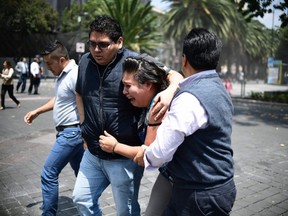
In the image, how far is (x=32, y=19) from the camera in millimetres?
26000

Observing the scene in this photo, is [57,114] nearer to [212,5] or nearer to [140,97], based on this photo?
[140,97]

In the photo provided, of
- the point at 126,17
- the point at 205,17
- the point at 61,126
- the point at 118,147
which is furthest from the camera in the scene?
the point at 205,17

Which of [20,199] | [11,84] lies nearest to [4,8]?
[11,84]

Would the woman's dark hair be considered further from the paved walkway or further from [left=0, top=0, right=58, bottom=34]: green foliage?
[left=0, top=0, right=58, bottom=34]: green foliage

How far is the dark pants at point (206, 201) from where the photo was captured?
1.82 meters

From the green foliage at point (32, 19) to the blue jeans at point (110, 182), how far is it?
730 inches

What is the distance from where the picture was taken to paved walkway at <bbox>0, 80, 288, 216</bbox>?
12.5ft

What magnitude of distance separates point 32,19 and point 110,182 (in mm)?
26247

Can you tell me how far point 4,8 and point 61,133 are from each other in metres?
15.4

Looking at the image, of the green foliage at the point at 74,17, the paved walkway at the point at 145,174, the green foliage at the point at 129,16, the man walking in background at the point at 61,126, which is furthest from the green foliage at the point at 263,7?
the green foliage at the point at 74,17

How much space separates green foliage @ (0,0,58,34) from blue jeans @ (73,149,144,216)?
1853 cm

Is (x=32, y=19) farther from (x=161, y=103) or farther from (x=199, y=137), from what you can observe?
(x=199, y=137)

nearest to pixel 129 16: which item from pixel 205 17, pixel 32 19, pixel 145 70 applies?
pixel 32 19

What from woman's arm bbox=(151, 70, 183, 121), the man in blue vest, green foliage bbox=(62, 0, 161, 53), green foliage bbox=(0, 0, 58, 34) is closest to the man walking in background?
woman's arm bbox=(151, 70, 183, 121)
